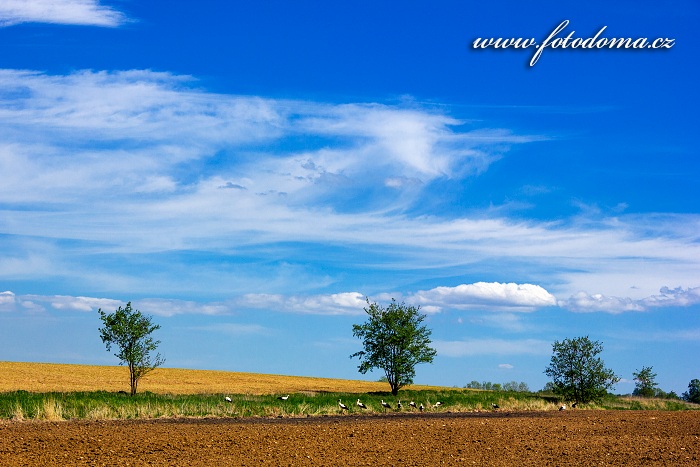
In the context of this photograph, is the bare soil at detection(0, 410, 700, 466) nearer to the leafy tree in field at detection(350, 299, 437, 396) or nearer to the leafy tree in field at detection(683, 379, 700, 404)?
the leafy tree in field at detection(350, 299, 437, 396)

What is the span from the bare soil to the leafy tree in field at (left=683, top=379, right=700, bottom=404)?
62.9m

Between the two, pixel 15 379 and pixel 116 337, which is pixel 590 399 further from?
pixel 15 379

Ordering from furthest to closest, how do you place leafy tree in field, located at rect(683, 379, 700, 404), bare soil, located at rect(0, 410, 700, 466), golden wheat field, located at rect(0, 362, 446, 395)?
leafy tree in field, located at rect(683, 379, 700, 404)
golden wheat field, located at rect(0, 362, 446, 395)
bare soil, located at rect(0, 410, 700, 466)

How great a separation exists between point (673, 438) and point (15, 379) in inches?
2007

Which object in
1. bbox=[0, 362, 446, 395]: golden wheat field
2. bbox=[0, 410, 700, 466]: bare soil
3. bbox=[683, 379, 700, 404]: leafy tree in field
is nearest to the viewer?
bbox=[0, 410, 700, 466]: bare soil

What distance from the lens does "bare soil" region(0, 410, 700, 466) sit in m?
18.8

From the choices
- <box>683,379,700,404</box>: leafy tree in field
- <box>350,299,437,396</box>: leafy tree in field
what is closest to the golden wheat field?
<box>350,299,437,396</box>: leafy tree in field

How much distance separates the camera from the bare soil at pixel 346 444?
1877cm

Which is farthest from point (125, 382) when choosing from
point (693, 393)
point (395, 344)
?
point (693, 393)

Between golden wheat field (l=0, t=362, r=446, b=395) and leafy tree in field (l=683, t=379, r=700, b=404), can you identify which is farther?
leafy tree in field (l=683, t=379, r=700, b=404)

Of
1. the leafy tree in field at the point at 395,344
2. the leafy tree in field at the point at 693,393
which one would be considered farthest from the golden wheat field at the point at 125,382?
the leafy tree in field at the point at 693,393

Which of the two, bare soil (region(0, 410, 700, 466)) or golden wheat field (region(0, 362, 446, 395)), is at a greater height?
golden wheat field (region(0, 362, 446, 395))

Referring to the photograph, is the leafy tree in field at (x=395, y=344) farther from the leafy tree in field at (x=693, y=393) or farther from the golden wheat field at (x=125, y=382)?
the leafy tree in field at (x=693, y=393)

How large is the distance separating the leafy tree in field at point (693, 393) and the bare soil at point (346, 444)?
62.9 metres
